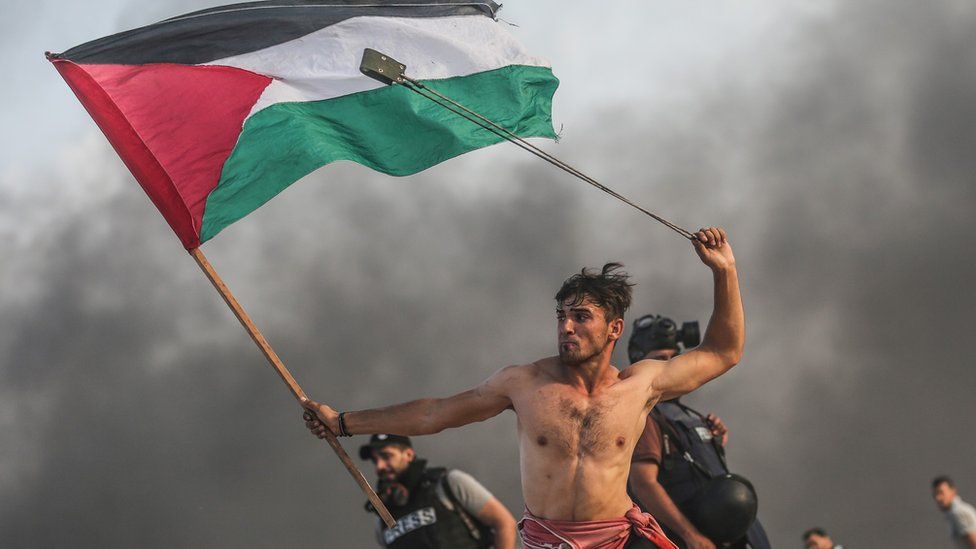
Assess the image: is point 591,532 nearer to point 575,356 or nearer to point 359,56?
point 575,356

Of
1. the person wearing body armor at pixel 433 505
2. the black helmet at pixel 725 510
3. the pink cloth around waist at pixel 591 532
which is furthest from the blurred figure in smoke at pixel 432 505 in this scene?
the pink cloth around waist at pixel 591 532

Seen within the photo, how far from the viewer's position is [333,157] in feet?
21.6

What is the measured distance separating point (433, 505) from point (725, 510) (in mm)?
2067

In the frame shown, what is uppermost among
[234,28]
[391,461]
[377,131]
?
[234,28]

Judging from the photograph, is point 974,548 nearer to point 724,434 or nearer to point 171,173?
point 724,434

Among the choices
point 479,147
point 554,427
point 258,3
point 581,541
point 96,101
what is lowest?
point 581,541

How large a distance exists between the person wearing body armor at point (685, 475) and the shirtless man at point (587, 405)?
1481 millimetres

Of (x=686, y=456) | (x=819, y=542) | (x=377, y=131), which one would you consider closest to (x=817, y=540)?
(x=819, y=542)

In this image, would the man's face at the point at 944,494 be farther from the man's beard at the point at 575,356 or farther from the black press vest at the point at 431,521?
the man's beard at the point at 575,356

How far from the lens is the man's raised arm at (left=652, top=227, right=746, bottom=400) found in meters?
5.52

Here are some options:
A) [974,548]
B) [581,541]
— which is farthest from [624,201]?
[974,548]

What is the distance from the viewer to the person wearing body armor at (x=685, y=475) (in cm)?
685

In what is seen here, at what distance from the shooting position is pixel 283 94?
667 cm

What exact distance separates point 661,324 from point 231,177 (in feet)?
9.12
